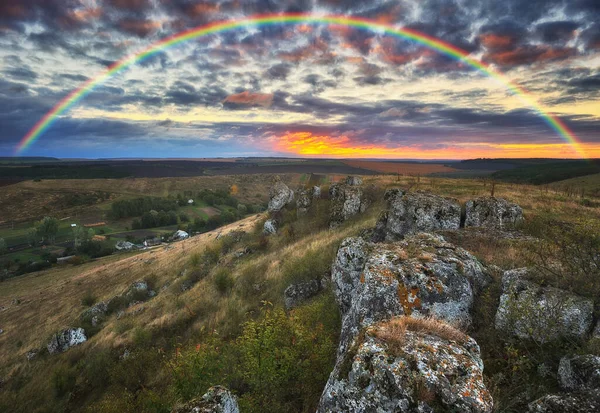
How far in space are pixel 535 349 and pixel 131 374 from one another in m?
21.3

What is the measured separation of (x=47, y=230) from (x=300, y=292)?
172180mm

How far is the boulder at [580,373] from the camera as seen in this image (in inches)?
206

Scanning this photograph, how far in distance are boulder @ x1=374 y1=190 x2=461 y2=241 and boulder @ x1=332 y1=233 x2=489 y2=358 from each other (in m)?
9.13

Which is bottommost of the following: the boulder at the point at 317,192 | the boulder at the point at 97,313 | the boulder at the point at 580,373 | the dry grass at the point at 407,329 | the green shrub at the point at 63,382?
the boulder at the point at 97,313

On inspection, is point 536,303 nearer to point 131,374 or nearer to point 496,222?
point 496,222

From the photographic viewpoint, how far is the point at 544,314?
281 inches

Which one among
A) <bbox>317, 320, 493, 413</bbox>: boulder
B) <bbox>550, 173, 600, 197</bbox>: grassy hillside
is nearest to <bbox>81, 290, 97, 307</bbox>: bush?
<bbox>317, 320, 493, 413</bbox>: boulder

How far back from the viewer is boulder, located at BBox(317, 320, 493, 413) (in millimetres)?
4727

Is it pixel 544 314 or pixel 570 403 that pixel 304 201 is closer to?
pixel 544 314

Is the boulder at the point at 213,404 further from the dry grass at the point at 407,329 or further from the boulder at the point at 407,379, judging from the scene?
the dry grass at the point at 407,329

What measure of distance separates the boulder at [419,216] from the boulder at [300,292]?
6.38 meters

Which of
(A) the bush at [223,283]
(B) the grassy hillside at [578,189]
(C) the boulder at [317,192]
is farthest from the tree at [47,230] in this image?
(B) the grassy hillside at [578,189]

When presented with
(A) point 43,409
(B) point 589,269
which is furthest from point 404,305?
(A) point 43,409

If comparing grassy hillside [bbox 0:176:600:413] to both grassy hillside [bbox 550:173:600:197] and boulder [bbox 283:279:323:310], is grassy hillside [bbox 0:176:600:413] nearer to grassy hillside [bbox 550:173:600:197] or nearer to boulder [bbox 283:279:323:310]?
boulder [bbox 283:279:323:310]
